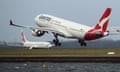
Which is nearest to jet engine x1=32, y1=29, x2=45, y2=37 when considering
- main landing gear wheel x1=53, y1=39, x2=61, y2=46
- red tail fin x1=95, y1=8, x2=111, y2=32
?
main landing gear wheel x1=53, y1=39, x2=61, y2=46

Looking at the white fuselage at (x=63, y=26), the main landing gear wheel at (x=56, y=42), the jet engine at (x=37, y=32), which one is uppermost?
the white fuselage at (x=63, y=26)

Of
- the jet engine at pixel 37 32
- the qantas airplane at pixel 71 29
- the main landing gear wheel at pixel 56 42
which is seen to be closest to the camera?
the qantas airplane at pixel 71 29

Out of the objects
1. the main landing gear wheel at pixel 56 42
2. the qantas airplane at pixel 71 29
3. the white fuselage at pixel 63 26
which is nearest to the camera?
the qantas airplane at pixel 71 29

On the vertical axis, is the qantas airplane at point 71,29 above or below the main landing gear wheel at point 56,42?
above

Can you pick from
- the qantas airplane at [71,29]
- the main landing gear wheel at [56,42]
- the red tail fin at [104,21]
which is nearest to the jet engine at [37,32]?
the qantas airplane at [71,29]

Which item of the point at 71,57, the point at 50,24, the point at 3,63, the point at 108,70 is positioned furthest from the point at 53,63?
the point at 50,24

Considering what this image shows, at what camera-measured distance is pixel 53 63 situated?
120375 mm

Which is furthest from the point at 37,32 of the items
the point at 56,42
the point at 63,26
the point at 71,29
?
the point at 71,29

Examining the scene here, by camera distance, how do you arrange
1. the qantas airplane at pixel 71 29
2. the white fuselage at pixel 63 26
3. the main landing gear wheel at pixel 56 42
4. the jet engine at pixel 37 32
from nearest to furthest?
1. the qantas airplane at pixel 71 29
2. the white fuselage at pixel 63 26
3. the main landing gear wheel at pixel 56 42
4. the jet engine at pixel 37 32

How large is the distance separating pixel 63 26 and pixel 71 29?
125 inches

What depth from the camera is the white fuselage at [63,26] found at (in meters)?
141

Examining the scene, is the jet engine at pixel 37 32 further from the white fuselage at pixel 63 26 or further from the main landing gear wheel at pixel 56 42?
the main landing gear wheel at pixel 56 42

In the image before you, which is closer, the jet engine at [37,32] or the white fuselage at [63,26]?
the white fuselage at [63,26]

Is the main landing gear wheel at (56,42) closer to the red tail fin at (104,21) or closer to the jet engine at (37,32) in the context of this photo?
the jet engine at (37,32)
